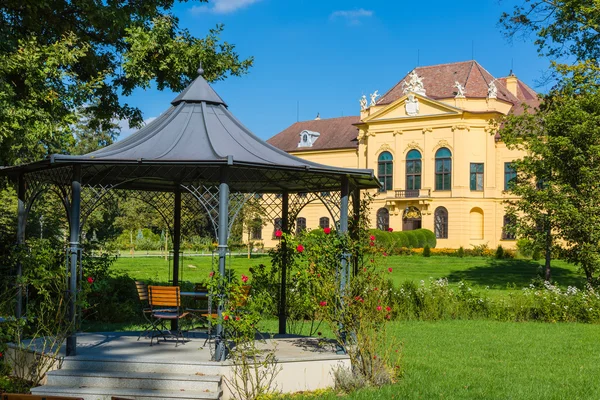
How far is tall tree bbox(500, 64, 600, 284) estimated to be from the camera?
19062 millimetres

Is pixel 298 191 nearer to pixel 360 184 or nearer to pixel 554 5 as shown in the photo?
pixel 360 184

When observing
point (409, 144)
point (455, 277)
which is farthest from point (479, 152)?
point (455, 277)

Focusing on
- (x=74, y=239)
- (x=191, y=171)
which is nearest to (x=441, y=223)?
(x=191, y=171)

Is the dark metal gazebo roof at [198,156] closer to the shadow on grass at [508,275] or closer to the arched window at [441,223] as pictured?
the shadow on grass at [508,275]

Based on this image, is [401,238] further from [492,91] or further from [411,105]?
[492,91]

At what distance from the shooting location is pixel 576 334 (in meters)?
14.3

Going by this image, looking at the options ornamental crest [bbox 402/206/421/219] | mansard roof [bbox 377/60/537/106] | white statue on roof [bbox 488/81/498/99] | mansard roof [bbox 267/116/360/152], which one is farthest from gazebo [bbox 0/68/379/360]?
mansard roof [bbox 267/116/360/152]

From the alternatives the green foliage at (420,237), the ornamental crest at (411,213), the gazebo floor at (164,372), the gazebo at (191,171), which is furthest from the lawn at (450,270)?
the gazebo floor at (164,372)

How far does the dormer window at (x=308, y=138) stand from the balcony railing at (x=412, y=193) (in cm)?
919

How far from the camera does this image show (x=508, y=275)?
2917 centimetres

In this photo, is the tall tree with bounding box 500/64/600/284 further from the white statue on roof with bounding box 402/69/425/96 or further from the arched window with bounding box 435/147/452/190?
the white statue on roof with bounding box 402/69/425/96

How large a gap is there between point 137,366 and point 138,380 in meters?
0.29

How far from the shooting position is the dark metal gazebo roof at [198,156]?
8820 millimetres

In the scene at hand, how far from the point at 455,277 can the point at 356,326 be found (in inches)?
793
